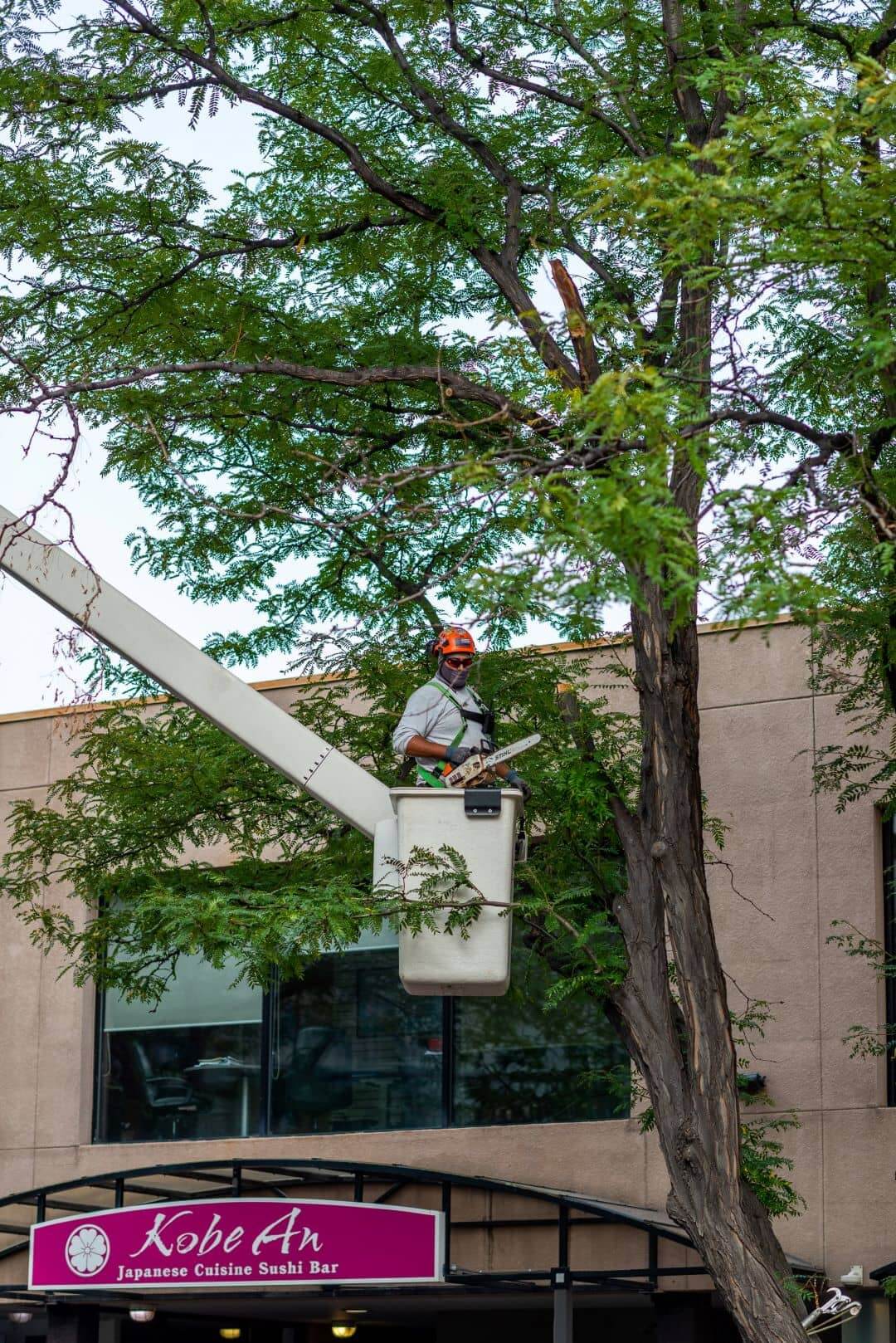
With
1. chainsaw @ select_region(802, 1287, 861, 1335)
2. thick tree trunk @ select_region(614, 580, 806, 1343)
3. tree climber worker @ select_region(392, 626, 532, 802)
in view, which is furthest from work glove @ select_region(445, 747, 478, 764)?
chainsaw @ select_region(802, 1287, 861, 1335)

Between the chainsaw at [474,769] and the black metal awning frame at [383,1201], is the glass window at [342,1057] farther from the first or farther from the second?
the chainsaw at [474,769]

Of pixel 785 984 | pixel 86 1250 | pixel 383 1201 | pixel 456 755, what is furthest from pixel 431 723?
pixel 86 1250

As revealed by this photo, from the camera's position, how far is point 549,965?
42.3 feet

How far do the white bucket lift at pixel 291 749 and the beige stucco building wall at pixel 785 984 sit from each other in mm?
5277

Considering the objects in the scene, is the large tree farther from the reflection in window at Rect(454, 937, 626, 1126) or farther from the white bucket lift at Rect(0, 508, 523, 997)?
the reflection in window at Rect(454, 937, 626, 1126)

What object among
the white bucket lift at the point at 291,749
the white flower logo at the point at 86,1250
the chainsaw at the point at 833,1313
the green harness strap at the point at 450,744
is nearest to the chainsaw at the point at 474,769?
the green harness strap at the point at 450,744

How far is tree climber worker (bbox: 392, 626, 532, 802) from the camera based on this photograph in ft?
34.2

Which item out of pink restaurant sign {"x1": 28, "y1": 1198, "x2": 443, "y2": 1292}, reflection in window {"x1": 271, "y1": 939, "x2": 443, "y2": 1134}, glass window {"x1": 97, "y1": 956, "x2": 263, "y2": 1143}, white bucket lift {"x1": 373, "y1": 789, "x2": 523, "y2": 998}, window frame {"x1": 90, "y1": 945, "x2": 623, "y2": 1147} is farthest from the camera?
glass window {"x1": 97, "y1": 956, "x2": 263, "y2": 1143}

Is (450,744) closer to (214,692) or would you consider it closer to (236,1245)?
(214,692)

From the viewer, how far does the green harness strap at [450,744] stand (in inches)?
409

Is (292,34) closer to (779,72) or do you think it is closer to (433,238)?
(433,238)

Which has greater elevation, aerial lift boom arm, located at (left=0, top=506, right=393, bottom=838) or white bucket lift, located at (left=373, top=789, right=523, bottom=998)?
aerial lift boom arm, located at (left=0, top=506, right=393, bottom=838)

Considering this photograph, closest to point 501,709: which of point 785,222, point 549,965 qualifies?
point 549,965

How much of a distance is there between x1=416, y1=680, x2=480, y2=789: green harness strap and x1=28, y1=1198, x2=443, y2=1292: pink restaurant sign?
6460 mm
